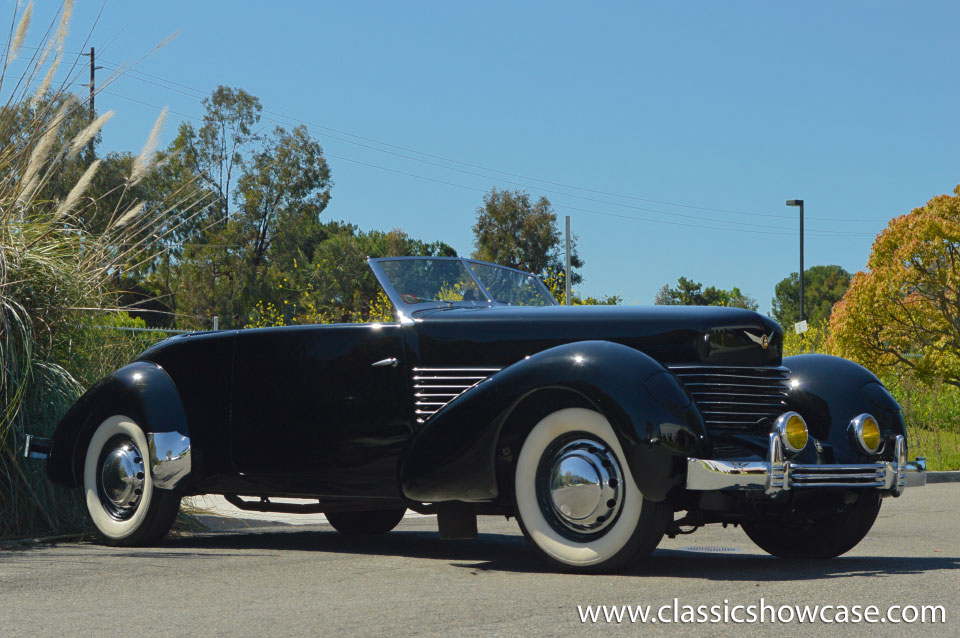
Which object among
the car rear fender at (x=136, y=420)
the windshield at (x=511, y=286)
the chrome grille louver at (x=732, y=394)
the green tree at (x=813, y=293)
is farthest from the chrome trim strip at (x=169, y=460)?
the green tree at (x=813, y=293)

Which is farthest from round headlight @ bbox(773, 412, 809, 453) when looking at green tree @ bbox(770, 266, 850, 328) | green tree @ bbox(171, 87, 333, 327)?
green tree @ bbox(770, 266, 850, 328)

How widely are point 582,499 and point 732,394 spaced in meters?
1.02

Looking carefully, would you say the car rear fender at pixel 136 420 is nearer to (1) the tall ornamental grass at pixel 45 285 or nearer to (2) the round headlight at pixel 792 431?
(1) the tall ornamental grass at pixel 45 285

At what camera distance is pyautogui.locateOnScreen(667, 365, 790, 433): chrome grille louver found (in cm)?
557

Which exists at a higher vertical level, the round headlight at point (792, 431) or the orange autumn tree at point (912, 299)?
the orange autumn tree at point (912, 299)

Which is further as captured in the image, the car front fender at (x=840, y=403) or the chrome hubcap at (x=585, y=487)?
the car front fender at (x=840, y=403)

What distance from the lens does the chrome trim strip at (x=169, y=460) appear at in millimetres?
6887

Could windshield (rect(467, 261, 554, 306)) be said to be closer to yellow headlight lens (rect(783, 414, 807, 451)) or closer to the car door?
the car door

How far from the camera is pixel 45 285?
751 cm

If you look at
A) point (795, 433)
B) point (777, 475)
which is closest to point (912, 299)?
point (795, 433)

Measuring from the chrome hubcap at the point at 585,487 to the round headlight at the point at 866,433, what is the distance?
157cm

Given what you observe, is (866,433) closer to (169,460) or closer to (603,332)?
(603,332)

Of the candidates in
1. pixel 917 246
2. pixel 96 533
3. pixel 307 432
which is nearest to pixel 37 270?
pixel 96 533

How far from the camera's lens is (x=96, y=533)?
23.7 ft
